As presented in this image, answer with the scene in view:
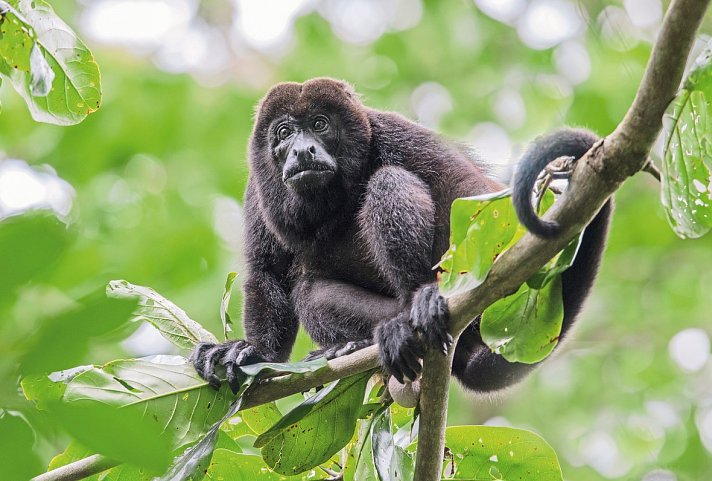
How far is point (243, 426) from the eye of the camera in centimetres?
308

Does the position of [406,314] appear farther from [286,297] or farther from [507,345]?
[286,297]

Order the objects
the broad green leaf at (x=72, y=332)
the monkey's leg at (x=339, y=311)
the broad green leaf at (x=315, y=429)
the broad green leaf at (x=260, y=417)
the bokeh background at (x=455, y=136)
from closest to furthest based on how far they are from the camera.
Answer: the broad green leaf at (x=72, y=332), the broad green leaf at (x=315, y=429), the broad green leaf at (x=260, y=417), the monkey's leg at (x=339, y=311), the bokeh background at (x=455, y=136)

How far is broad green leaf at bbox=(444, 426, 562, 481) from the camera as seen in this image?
275 centimetres

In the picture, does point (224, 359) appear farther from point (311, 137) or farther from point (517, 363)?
point (311, 137)

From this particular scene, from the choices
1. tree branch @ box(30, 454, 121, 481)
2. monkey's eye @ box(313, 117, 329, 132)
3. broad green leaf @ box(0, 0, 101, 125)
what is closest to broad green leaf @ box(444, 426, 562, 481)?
tree branch @ box(30, 454, 121, 481)

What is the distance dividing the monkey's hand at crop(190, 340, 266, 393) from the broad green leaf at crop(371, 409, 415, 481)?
0.47 metres

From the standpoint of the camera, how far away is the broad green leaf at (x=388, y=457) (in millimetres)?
2473

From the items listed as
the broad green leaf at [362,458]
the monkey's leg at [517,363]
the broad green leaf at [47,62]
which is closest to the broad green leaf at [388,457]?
the broad green leaf at [362,458]

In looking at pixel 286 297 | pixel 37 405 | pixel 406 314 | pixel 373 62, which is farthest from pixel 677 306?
pixel 37 405

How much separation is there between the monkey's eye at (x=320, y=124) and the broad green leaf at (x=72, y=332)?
3.26 meters

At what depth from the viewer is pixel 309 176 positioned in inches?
147

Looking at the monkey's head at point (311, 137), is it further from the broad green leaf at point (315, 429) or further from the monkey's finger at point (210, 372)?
the broad green leaf at point (315, 429)

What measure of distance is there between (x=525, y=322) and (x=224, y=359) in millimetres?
1080

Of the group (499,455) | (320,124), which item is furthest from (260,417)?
(320,124)
